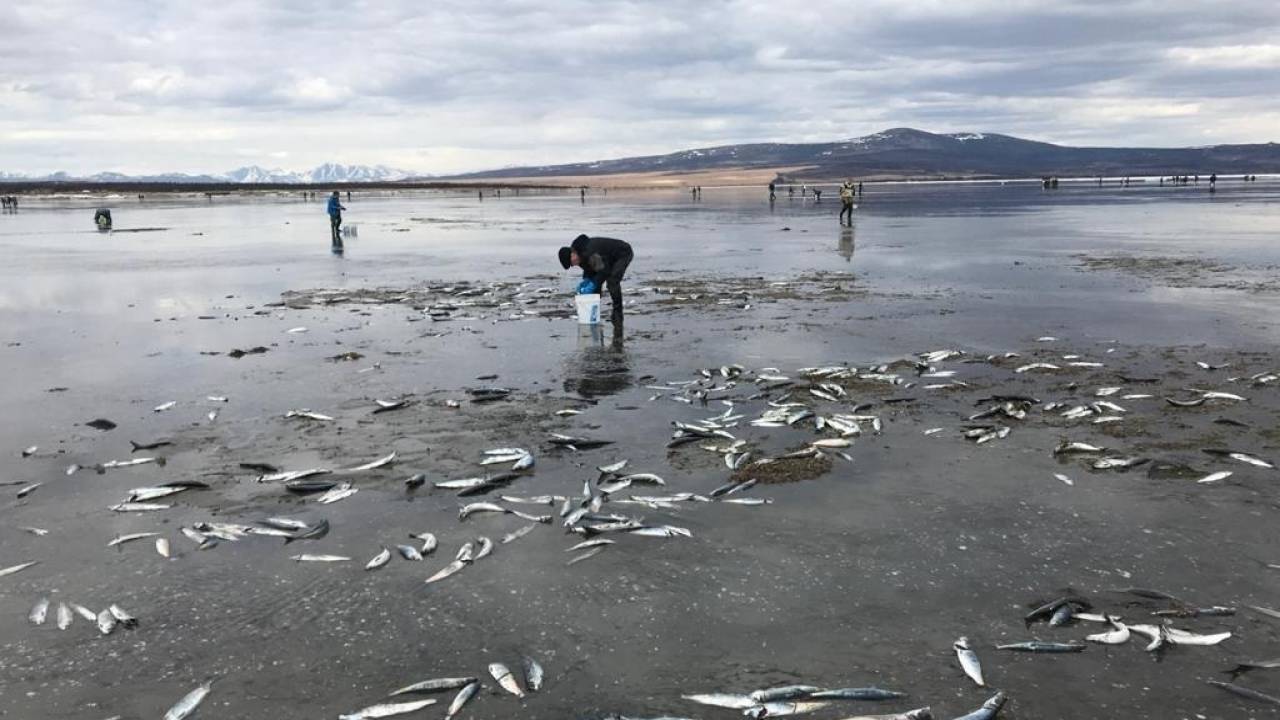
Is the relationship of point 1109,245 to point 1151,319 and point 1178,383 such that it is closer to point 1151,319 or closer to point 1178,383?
point 1151,319

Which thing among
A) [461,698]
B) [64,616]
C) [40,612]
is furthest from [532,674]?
[40,612]

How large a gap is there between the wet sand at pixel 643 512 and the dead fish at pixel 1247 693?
0.07 metres

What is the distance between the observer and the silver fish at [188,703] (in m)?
5.17

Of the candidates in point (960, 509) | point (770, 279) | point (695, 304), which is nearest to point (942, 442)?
point (960, 509)

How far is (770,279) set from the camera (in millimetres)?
24500

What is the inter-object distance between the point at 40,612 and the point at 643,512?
469cm

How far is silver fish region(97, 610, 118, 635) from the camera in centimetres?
609

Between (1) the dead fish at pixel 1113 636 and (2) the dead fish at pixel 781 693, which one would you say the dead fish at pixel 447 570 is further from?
(1) the dead fish at pixel 1113 636

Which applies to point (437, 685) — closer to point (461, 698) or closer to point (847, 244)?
point (461, 698)

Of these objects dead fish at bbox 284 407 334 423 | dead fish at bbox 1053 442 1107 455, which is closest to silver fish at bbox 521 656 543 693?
dead fish at bbox 284 407 334 423

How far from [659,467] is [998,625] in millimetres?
4002

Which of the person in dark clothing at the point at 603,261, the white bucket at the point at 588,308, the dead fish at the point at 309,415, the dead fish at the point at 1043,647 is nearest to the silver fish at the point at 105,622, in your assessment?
the dead fish at the point at 309,415

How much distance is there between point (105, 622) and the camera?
616 centimetres

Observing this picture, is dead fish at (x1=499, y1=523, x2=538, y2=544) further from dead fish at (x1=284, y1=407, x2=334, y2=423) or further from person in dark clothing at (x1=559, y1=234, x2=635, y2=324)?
person in dark clothing at (x1=559, y1=234, x2=635, y2=324)
